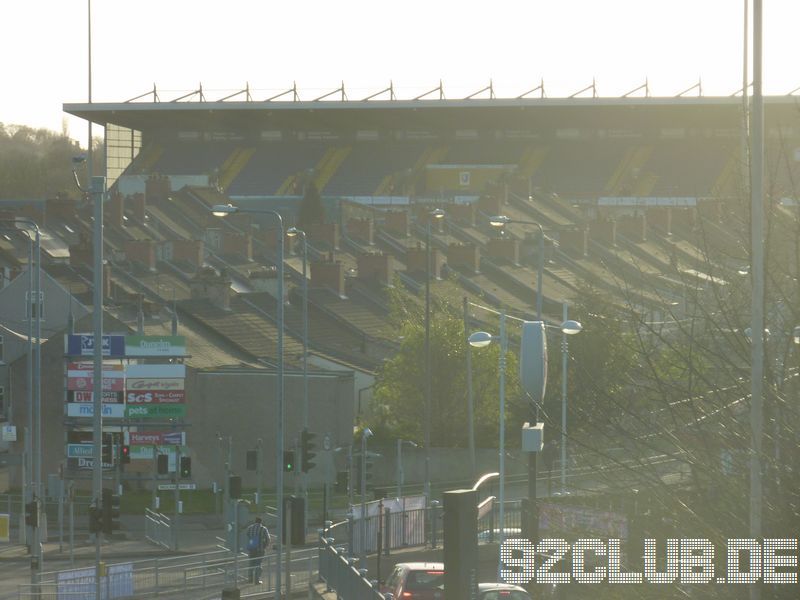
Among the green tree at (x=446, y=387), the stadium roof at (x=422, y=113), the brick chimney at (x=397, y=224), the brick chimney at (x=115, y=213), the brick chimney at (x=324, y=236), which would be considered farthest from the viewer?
the stadium roof at (x=422, y=113)

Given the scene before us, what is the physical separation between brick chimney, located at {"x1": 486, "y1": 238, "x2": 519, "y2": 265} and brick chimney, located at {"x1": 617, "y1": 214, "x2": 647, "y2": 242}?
11909 millimetres

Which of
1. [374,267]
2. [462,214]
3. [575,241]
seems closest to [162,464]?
[374,267]

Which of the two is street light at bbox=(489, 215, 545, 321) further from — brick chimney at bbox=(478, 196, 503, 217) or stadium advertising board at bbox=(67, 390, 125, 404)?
brick chimney at bbox=(478, 196, 503, 217)

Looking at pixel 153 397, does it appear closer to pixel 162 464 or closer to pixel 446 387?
pixel 162 464

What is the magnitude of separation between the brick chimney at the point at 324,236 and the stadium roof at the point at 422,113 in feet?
104

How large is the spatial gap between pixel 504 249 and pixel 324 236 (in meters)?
9.22

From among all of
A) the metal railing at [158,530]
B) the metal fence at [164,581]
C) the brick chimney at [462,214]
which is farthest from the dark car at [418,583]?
the brick chimney at [462,214]

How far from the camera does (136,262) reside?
73.6 metres

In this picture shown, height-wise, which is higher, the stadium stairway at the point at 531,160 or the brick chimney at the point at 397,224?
the stadium stairway at the point at 531,160

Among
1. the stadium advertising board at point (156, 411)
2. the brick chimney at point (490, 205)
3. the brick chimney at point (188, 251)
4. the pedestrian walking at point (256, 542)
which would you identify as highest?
the brick chimney at point (490, 205)

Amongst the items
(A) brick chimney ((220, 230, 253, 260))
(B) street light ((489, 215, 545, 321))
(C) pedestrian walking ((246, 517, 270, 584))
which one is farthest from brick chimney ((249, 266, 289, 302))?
(C) pedestrian walking ((246, 517, 270, 584))

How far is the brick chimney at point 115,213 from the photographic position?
83.5 m

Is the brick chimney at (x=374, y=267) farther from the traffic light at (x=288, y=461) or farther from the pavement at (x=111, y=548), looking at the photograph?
the traffic light at (x=288, y=461)

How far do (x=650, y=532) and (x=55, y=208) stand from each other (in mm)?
72408
